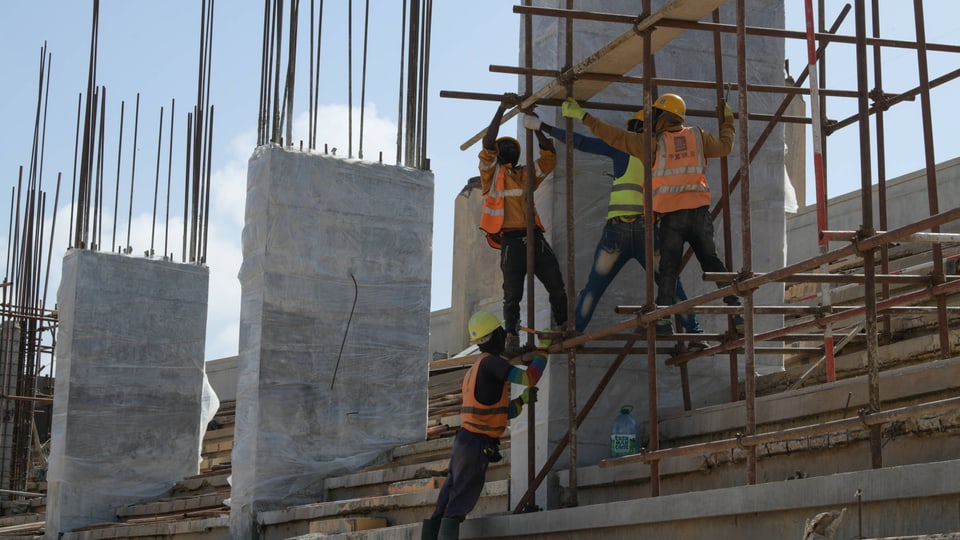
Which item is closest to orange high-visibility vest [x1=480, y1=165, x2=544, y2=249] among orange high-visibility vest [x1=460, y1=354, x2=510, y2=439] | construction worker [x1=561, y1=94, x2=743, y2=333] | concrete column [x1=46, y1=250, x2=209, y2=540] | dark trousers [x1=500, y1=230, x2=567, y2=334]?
dark trousers [x1=500, y1=230, x2=567, y2=334]

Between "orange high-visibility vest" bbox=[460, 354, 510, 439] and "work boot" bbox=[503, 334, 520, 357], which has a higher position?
"work boot" bbox=[503, 334, 520, 357]

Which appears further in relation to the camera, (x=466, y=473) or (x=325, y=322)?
(x=325, y=322)

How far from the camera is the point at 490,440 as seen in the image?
8695 mm

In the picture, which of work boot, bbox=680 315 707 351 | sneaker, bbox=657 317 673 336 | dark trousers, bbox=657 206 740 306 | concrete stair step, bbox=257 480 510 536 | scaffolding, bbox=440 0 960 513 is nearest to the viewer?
scaffolding, bbox=440 0 960 513

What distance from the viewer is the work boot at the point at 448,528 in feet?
28.2

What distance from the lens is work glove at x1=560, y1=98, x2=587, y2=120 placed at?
928 centimetres

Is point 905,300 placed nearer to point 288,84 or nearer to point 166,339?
point 288,84

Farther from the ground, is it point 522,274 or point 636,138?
point 636,138

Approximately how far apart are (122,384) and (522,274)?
8877 mm

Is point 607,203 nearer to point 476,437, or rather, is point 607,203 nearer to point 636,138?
point 636,138

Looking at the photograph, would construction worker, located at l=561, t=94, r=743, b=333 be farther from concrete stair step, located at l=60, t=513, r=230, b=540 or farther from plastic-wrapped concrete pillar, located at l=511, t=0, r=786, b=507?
concrete stair step, located at l=60, t=513, r=230, b=540

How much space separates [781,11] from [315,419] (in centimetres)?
582

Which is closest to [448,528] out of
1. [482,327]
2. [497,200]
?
[482,327]

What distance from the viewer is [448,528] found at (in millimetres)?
8602
